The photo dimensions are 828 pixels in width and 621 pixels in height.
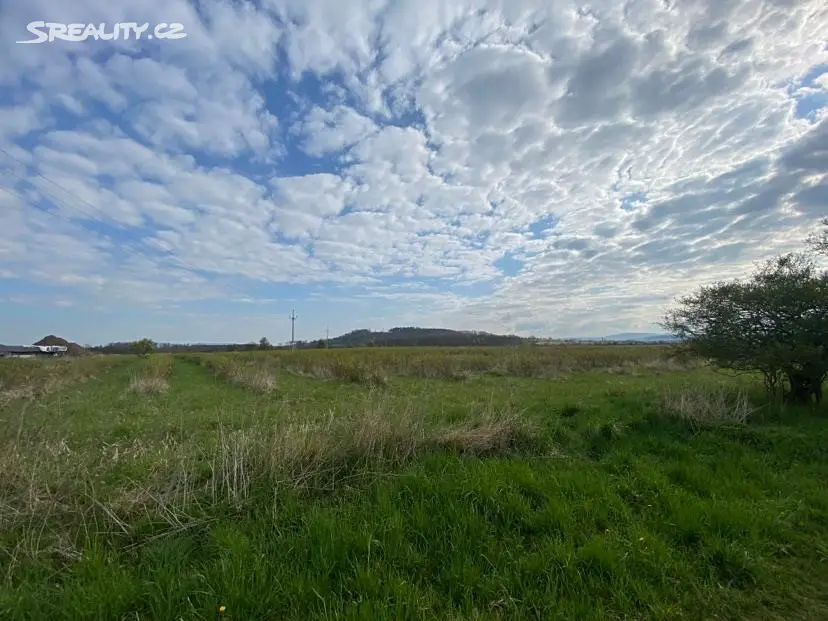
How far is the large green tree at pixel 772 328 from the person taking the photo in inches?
345

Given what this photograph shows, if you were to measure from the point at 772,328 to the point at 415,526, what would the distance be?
992cm

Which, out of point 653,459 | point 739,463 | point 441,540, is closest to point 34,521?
point 441,540

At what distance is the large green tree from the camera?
8.77 meters

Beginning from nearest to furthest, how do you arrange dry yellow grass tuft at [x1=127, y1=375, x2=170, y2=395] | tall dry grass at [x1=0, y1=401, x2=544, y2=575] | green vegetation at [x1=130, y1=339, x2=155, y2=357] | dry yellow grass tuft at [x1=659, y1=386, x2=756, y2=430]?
1. tall dry grass at [x1=0, y1=401, x2=544, y2=575]
2. dry yellow grass tuft at [x1=659, y1=386, x2=756, y2=430]
3. dry yellow grass tuft at [x1=127, y1=375, x2=170, y2=395]
4. green vegetation at [x1=130, y1=339, x2=155, y2=357]

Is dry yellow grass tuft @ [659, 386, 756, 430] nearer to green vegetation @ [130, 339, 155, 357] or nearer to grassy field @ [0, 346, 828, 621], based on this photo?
grassy field @ [0, 346, 828, 621]

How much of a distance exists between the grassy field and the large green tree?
9.88 ft

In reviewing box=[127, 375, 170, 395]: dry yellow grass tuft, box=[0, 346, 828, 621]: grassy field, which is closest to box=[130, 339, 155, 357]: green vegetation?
box=[127, 375, 170, 395]: dry yellow grass tuft

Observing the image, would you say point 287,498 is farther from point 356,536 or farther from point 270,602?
point 270,602

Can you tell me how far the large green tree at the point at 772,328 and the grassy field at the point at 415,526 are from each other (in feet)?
9.88

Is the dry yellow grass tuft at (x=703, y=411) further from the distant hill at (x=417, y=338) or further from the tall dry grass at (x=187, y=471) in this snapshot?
the distant hill at (x=417, y=338)

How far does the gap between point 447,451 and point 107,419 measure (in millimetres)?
9498

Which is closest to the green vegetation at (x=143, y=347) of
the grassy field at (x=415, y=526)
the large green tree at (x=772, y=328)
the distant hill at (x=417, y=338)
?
the distant hill at (x=417, y=338)

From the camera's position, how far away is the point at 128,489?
4.75 m

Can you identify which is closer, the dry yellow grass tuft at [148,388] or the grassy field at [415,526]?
the grassy field at [415,526]
